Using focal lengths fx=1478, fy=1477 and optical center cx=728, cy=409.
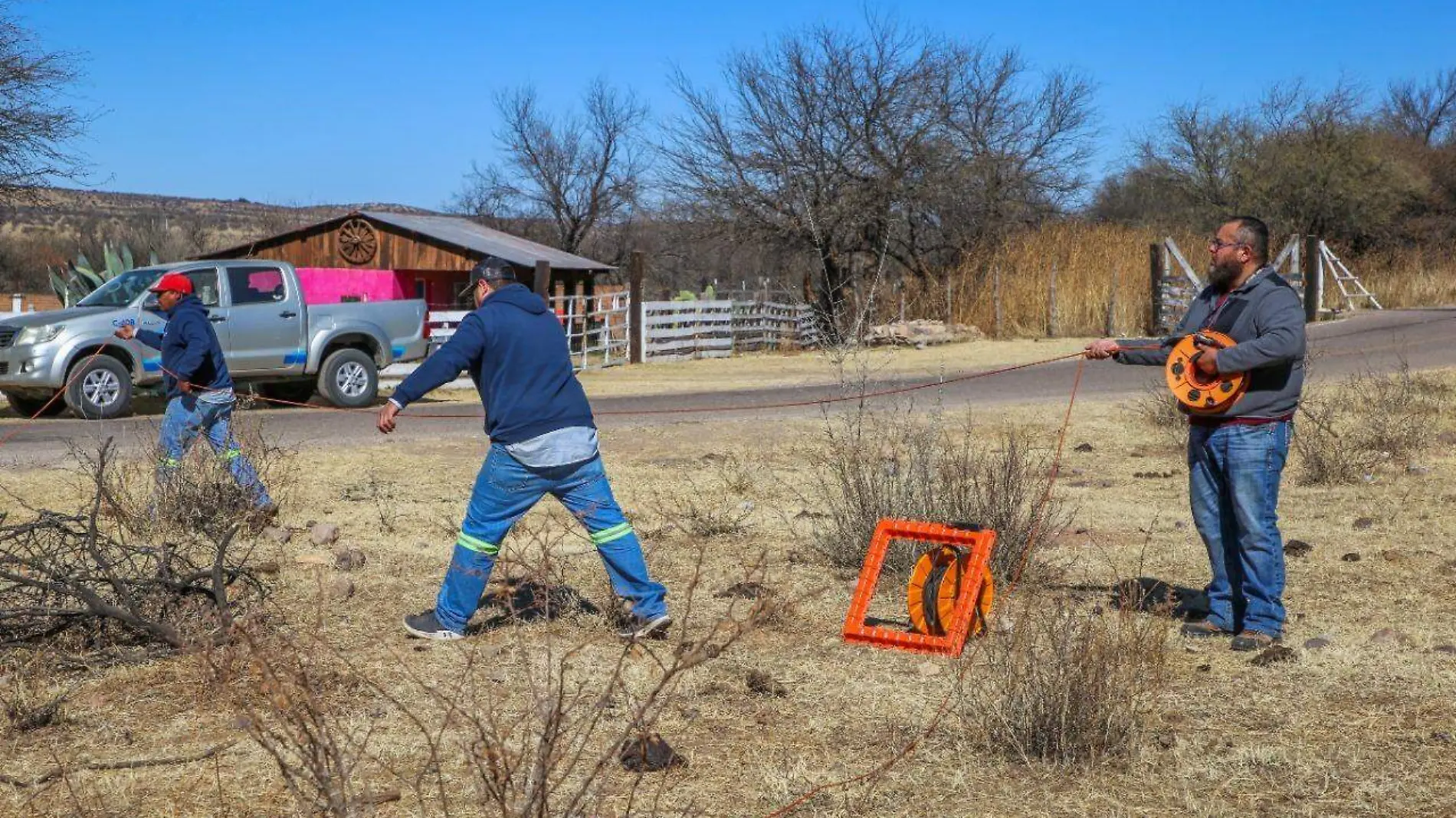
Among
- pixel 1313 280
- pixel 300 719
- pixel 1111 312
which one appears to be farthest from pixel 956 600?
pixel 1313 280

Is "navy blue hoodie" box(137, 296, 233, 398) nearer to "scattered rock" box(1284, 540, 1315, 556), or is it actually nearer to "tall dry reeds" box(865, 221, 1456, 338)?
"scattered rock" box(1284, 540, 1315, 556)

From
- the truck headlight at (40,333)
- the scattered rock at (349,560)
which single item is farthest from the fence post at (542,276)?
the scattered rock at (349,560)

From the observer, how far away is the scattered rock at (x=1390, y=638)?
5824mm

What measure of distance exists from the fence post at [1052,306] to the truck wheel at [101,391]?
64.5ft

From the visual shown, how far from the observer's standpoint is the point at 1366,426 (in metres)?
11.7

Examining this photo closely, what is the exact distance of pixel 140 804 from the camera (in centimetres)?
416

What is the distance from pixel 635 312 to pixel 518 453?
68.8 ft

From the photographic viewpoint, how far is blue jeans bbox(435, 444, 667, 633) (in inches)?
232

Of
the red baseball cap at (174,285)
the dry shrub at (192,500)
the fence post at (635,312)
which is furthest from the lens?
the fence post at (635,312)

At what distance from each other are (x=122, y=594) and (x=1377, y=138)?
4152 cm

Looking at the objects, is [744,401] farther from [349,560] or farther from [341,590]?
[341,590]

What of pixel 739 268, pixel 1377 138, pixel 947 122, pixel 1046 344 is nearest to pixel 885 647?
pixel 1046 344

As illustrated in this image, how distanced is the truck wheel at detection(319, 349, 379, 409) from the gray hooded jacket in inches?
498

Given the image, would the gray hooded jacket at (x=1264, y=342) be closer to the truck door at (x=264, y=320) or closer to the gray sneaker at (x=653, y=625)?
the gray sneaker at (x=653, y=625)
